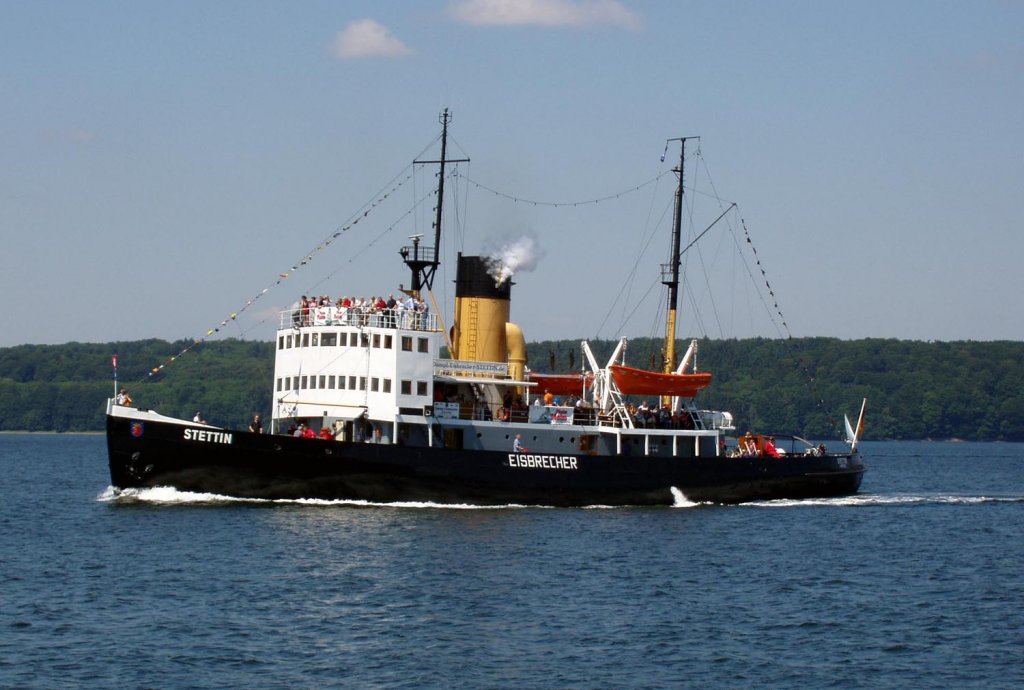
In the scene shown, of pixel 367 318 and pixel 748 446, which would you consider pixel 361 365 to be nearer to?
pixel 367 318

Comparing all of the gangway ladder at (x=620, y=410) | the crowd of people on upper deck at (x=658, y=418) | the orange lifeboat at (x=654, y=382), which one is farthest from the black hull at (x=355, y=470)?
the orange lifeboat at (x=654, y=382)

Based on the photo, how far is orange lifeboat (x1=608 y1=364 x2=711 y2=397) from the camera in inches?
2010

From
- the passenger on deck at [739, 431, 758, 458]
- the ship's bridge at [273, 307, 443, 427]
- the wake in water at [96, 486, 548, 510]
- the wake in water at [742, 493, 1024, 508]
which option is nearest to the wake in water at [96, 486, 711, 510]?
the wake in water at [96, 486, 548, 510]

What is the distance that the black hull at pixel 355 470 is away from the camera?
1727 inches

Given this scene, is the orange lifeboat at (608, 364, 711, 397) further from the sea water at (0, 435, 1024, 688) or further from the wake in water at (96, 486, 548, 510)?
the wake in water at (96, 486, 548, 510)

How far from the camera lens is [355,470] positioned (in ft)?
146

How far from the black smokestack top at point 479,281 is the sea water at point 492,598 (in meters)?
8.29

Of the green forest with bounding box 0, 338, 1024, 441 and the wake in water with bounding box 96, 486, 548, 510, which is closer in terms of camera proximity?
the wake in water with bounding box 96, 486, 548, 510

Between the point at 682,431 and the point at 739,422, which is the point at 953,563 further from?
the point at 739,422

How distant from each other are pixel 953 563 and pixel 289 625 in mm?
20195

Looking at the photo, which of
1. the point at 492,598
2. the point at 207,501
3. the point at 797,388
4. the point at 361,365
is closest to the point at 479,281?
the point at 361,365

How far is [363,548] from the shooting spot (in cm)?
3709

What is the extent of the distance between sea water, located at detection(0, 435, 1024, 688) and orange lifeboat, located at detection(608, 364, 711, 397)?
4928 millimetres

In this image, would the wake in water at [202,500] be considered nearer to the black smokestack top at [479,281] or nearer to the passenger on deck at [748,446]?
the black smokestack top at [479,281]
